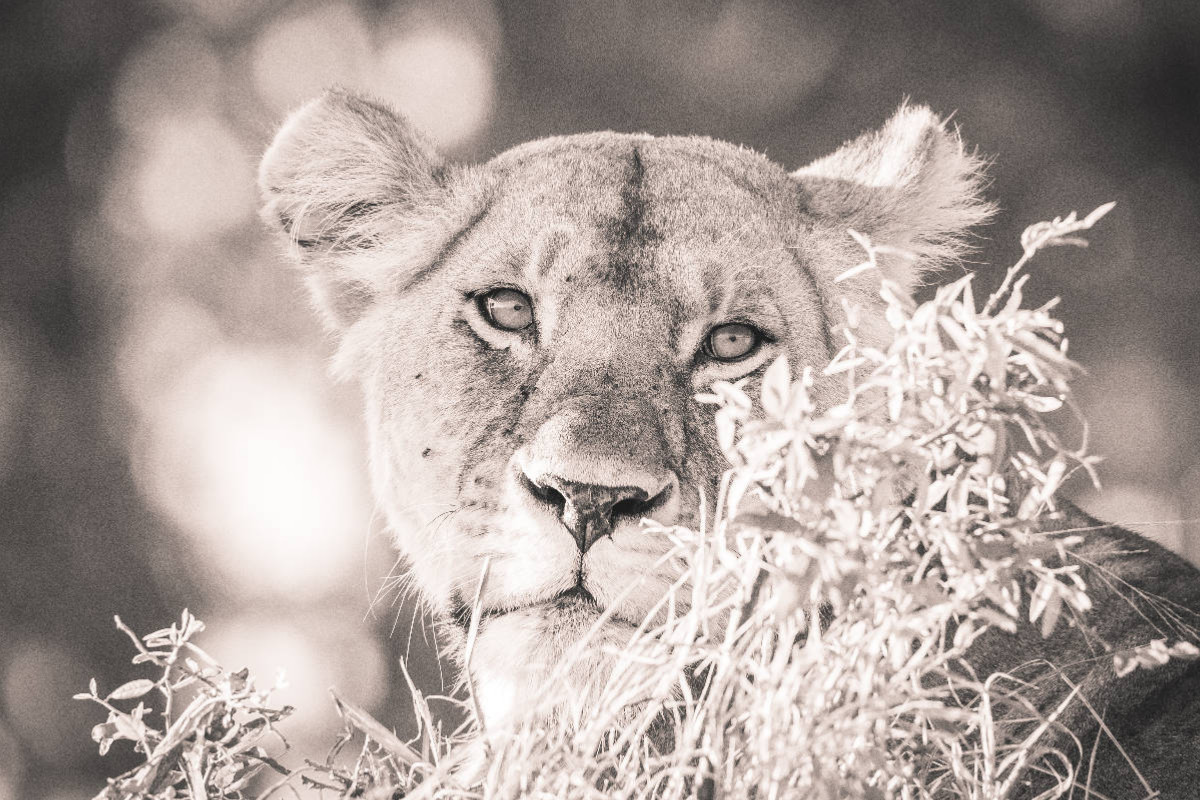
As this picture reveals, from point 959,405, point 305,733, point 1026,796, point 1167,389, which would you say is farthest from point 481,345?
point 1167,389

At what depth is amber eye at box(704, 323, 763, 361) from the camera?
2.45 meters

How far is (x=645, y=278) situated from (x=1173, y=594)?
1.19 m

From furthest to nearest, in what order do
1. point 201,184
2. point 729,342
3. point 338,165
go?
1. point 201,184
2. point 338,165
3. point 729,342

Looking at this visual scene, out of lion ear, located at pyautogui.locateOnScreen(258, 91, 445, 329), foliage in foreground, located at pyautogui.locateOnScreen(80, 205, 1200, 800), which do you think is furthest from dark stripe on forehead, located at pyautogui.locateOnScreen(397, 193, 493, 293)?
foliage in foreground, located at pyautogui.locateOnScreen(80, 205, 1200, 800)

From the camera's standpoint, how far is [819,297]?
2.61 m

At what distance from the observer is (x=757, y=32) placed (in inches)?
180

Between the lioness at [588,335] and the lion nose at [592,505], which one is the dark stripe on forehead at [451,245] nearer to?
the lioness at [588,335]

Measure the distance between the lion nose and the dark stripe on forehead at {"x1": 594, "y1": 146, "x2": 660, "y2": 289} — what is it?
22.9 inches

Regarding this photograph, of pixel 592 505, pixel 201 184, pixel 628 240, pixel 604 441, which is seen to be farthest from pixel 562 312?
pixel 201 184

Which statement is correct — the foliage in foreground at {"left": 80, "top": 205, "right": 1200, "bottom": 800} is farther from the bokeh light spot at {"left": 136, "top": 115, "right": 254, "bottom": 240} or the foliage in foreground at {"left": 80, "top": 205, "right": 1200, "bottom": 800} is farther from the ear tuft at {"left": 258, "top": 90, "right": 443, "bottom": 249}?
the bokeh light spot at {"left": 136, "top": 115, "right": 254, "bottom": 240}

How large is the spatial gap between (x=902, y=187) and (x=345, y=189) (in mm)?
1311

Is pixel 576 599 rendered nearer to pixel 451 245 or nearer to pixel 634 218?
pixel 634 218

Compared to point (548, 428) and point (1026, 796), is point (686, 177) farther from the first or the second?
point (1026, 796)

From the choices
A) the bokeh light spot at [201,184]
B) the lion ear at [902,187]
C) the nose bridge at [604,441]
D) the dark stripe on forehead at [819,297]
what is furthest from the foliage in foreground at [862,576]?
the bokeh light spot at [201,184]
